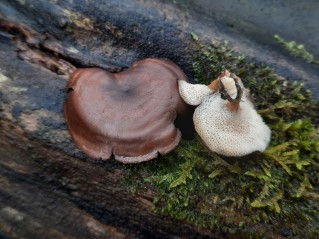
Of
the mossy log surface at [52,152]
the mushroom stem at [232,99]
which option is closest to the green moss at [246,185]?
the mossy log surface at [52,152]

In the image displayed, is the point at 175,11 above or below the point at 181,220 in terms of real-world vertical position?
above

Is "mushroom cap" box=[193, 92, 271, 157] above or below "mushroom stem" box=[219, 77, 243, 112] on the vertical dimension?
below

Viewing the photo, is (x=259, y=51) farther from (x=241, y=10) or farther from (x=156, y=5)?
(x=241, y=10)

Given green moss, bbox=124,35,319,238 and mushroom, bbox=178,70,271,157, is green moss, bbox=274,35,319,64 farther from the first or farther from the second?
mushroom, bbox=178,70,271,157

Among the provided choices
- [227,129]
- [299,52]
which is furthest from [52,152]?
[299,52]

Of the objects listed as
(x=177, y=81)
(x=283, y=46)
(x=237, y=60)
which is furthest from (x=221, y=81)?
(x=283, y=46)

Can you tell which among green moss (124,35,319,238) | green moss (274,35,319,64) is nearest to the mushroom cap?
green moss (124,35,319,238)
